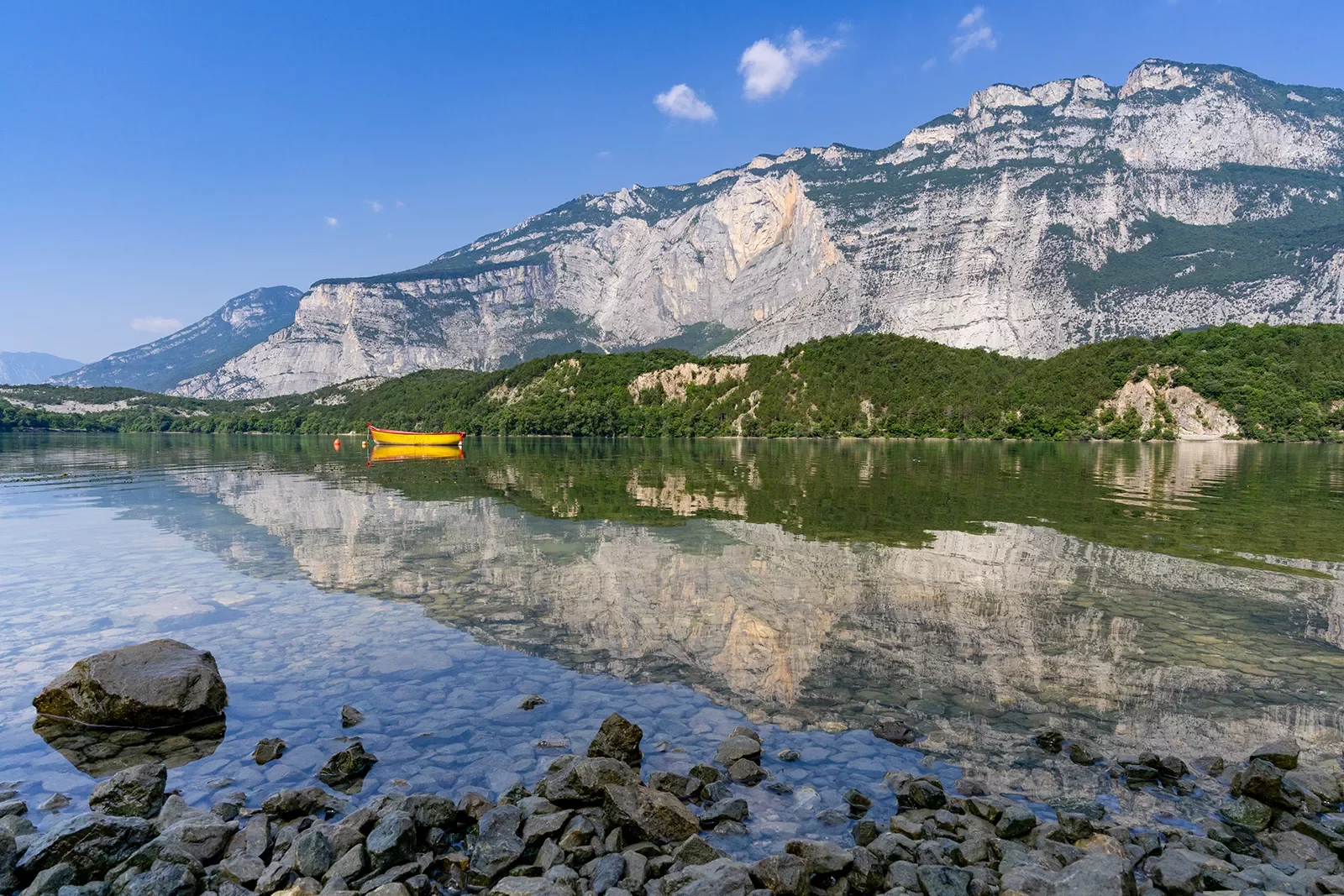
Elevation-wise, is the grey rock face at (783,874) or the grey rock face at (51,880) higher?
the grey rock face at (783,874)

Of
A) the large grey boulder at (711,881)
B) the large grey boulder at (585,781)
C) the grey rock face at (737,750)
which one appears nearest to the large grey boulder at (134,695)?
the large grey boulder at (585,781)

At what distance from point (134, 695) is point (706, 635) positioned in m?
10.8

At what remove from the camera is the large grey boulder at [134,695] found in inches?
467

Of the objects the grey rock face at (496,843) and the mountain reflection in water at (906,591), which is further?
the mountain reflection in water at (906,591)

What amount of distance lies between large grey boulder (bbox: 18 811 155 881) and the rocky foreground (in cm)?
2

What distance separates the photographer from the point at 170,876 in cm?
739

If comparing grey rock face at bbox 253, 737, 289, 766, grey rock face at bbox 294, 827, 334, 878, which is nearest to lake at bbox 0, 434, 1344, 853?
grey rock face at bbox 253, 737, 289, 766

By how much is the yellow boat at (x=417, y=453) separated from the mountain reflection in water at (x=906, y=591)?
159 ft

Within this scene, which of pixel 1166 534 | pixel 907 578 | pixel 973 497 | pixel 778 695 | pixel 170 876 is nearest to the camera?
pixel 170 876

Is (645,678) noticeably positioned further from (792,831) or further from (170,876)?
(170,876)

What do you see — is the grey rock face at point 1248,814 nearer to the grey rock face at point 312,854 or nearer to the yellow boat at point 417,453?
the grey rock face at point 312,854

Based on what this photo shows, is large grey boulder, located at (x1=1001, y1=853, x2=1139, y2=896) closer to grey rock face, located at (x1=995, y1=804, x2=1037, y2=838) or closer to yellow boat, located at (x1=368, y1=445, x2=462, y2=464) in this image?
grey rock face, located at (x1=995, y1=804, x2=1037, y2=838)

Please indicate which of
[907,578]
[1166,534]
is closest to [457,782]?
[907,578]

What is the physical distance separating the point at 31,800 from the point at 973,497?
44035 mm
